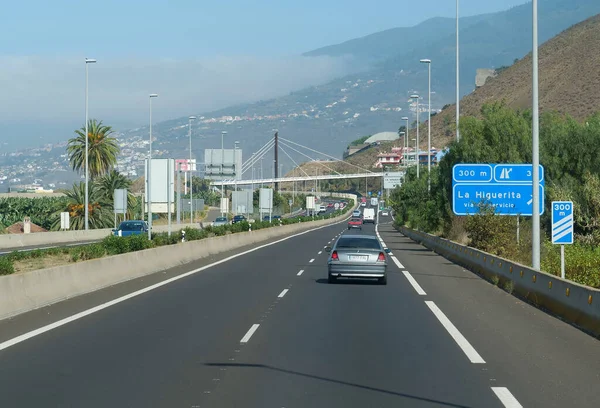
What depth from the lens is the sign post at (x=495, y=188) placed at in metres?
38.2

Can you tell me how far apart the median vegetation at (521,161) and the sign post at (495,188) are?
0.66m

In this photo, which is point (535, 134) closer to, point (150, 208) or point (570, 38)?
point (150, 208)

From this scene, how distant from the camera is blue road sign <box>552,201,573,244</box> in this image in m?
22.8

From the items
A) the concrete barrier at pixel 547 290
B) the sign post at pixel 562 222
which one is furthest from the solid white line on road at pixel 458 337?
the sign post at pixel 562 222

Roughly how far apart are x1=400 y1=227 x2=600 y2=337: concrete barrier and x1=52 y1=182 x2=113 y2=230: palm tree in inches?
2006

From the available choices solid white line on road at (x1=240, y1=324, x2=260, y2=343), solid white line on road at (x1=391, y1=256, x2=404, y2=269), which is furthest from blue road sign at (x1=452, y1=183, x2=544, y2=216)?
solid white line on road at (x1=240, y1=324, x2=260, y2=343)

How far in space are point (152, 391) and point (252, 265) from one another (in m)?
25.3

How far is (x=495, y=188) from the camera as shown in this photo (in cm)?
3897

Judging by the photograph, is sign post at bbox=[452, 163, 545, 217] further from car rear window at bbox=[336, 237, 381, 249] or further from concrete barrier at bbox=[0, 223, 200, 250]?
concrete barrier at bbox=[0, 223, 200, 250]

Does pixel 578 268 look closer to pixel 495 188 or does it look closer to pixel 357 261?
pixel 357 261

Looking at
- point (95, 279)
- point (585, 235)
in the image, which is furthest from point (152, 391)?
point (585, 235)

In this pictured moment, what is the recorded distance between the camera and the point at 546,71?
484 feet

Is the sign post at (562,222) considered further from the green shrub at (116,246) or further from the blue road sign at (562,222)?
the green shrub at (116,246)

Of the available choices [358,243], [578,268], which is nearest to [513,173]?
[578,268]
